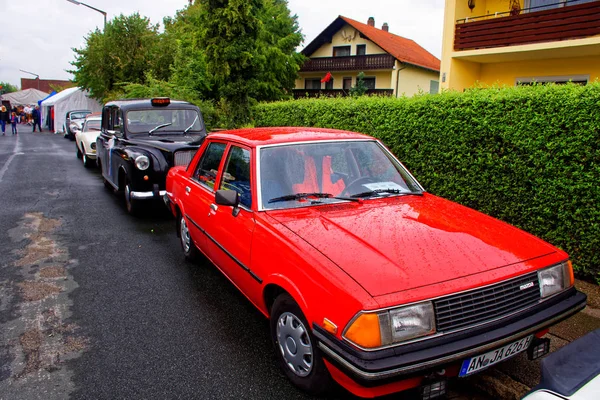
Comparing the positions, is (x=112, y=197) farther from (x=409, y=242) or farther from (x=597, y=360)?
(x=597, y=360)

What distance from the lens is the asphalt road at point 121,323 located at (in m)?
3.12

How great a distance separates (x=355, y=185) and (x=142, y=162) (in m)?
4.69

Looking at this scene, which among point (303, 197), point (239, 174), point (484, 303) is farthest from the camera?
point (239, 174)

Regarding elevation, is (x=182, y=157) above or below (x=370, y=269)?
above

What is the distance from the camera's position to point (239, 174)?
4113 mm

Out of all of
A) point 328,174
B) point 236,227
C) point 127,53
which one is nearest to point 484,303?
point 328,174

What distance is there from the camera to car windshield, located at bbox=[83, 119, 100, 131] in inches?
596

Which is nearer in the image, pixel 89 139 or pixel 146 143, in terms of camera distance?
pixel 146 143

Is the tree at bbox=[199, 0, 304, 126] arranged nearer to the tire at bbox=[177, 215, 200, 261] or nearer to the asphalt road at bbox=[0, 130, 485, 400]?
the asphalt road at bbox=[0, 130, 485, 400]

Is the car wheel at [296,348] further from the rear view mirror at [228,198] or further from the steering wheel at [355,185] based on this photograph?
the steering wheel at [355,185]

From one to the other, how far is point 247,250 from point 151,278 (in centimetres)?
205

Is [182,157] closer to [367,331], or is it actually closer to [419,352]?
[367,331]

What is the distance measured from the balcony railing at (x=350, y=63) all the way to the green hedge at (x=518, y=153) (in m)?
25.3

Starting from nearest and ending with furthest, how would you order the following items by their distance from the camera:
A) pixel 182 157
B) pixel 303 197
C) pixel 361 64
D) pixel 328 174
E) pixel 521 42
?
pixel 303 197
pixel 328 174
pixel 182 157
pixel 521 42
pixel 361 64
